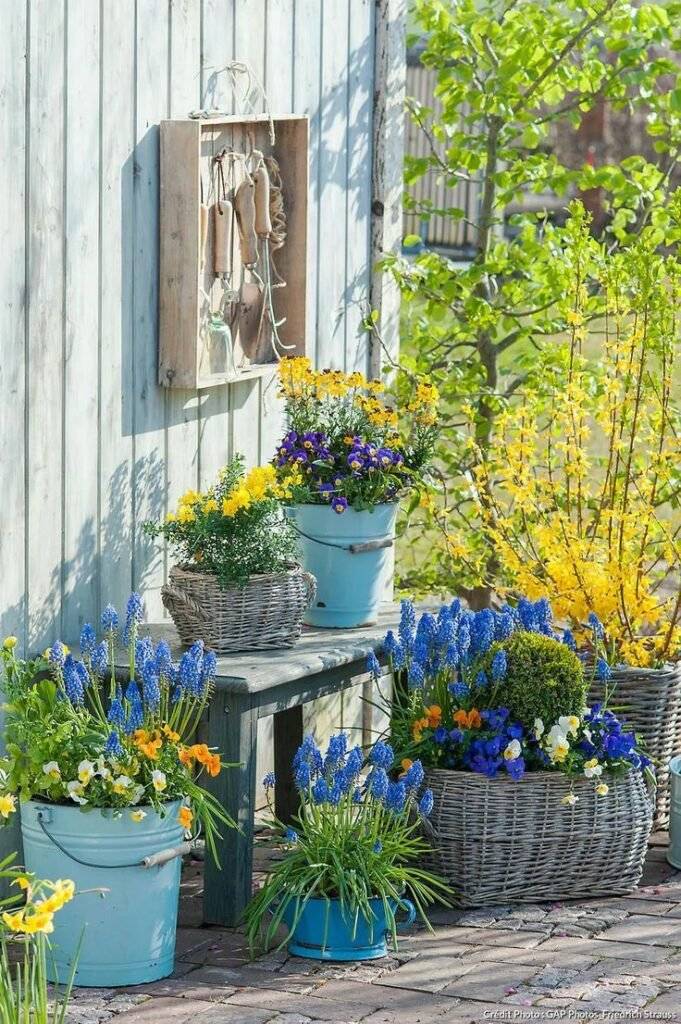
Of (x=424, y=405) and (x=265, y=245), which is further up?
A: (x=265, y=245)

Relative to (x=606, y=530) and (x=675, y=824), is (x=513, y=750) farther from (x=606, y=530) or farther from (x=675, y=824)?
(x=606, y=530)

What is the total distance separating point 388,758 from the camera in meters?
4.15

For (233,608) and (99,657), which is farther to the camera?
(233,608)

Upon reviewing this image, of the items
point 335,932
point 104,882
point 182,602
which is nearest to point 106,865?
point 104,882

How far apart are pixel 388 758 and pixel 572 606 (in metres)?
1.22

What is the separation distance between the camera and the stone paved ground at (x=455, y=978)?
3674 mm

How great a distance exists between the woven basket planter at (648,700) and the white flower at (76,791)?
1.85m

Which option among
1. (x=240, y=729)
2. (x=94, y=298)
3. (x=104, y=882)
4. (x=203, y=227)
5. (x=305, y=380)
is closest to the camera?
(x=104, y=882)

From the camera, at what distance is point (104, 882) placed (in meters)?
3.78

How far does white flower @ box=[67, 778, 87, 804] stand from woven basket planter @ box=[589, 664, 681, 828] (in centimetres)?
185

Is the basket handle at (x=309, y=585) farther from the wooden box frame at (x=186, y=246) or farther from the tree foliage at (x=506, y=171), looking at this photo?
the tree foliage at (x=506, y=171)

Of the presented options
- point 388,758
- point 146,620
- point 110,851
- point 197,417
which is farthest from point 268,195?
point 110,851

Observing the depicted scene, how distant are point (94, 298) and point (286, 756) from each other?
5.69 feet

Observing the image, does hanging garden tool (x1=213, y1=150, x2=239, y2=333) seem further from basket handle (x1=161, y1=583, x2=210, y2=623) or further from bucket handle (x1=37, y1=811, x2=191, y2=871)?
bucket handle (x1=37, y1=811, x2=191, y2=871)
